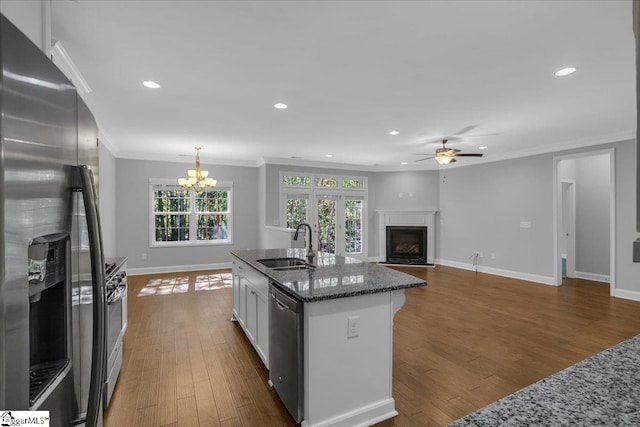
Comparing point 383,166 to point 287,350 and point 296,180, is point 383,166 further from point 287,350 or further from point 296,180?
point 287,350

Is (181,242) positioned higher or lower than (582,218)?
lower

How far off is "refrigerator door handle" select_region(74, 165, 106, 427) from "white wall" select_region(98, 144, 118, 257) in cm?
501

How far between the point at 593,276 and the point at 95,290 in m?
8.51

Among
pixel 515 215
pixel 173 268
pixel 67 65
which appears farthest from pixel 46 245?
pixel 515 215

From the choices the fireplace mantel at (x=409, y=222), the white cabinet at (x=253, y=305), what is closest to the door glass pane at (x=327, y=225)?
the fireplace mantel at (x=409, y=222)

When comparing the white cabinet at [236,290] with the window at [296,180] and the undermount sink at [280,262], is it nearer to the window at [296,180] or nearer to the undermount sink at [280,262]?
the undermount sink at [280,262]

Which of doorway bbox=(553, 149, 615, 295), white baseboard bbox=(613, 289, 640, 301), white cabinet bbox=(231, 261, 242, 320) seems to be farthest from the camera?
doorway bbox=(553, 149, 615, 295)

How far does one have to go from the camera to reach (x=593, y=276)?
21.1 ft

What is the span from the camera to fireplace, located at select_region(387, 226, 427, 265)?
8.36 meters

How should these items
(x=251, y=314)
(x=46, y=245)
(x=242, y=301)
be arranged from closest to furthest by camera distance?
(x=46, y=245)
(x=251, y=314)
(x=242, y=301)

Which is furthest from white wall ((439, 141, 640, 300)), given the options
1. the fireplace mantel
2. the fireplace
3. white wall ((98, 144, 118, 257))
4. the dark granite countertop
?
white wall ((98, 144, 118, 257))

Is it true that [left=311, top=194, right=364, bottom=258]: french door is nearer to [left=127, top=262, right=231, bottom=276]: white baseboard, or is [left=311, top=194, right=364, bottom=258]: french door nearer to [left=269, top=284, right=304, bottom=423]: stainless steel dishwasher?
[left=127, top=262, right=231, bottom=276]: white baseboard

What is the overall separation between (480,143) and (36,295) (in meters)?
6.45

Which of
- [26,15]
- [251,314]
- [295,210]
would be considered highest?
[26,15]
